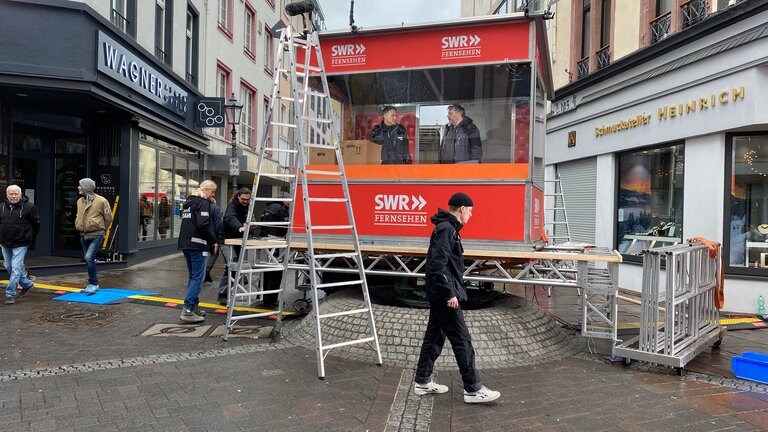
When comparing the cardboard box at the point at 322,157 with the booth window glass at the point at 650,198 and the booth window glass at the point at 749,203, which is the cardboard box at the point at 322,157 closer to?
the booth window glass at the point at 749,203

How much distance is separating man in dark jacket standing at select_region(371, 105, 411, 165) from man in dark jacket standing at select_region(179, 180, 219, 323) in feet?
7.58

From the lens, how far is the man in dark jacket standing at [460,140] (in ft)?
20.4

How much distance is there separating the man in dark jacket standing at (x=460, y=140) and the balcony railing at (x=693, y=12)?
5.44 meters

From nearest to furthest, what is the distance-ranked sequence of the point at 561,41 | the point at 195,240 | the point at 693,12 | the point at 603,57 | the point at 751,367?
the point at 751,367 < the point at 195,240 < the point at 693,12 < the point at 603,57 < the point at 561,41

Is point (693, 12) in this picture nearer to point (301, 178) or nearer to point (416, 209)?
point (416, 209)

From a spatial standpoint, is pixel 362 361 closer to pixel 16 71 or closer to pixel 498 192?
pixel 498 192

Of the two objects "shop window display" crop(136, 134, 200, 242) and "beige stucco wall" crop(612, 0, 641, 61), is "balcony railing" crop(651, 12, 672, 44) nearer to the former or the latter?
"beige stucco wall" crop(612, 0, 641, 61)

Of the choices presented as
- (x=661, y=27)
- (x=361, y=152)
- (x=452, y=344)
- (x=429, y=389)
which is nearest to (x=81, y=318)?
(x=361, y=152)

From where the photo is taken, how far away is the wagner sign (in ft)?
32.7

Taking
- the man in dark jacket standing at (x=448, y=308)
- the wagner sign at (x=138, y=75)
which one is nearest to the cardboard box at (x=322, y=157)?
the man in dark jacket standing at (x=448, y=308)

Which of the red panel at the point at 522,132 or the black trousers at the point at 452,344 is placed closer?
the black trousers at the point at 452,344

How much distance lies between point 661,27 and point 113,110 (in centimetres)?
1141

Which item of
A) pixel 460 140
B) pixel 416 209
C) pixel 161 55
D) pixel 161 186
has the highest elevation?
pixel 161 55

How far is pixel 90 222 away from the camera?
8.02 metres
